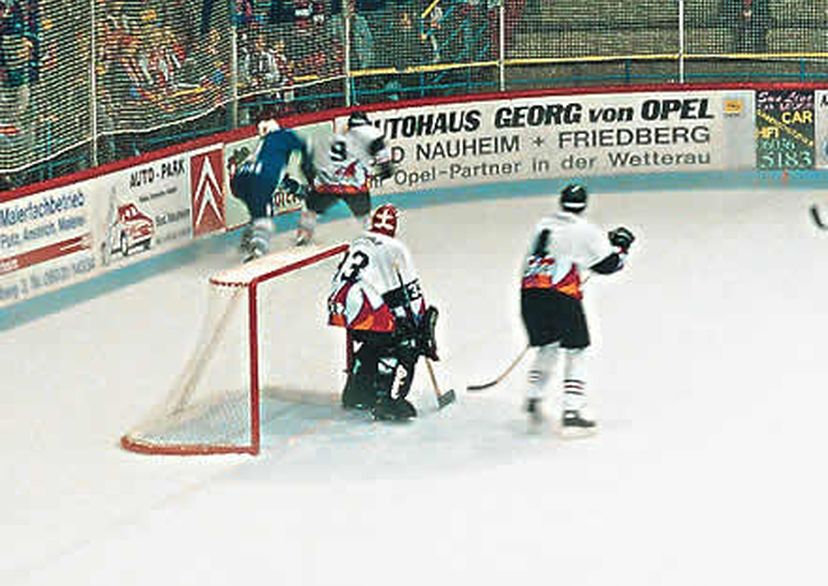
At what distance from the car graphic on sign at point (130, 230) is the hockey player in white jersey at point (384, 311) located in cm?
441

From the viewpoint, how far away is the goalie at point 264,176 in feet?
52.2

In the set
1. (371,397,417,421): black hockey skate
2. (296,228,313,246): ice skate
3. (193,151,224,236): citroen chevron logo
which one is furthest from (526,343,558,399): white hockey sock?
(193,151,224,236): citroen chevron logo

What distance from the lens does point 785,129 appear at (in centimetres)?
2006

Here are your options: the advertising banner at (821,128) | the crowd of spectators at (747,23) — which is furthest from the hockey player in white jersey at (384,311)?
the crowd of spectators at (747,23)

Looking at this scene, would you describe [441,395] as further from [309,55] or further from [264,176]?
[309,55]

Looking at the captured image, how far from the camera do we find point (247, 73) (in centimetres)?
1795

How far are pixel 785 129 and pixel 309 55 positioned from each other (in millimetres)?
5041

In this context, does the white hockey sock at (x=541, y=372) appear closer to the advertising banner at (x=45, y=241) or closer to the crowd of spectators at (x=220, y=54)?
the advertising banner at (x=45, y=241)

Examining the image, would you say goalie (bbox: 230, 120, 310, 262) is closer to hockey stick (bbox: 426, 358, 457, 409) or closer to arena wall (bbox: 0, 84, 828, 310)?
arena wall (bbox: 0, 84, 828, 310)

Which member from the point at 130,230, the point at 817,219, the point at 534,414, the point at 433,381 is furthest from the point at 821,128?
the point at 534,414

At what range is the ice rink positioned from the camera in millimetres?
9344

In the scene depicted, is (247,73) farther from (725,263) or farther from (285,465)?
(285,465)

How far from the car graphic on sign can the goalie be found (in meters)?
0.83

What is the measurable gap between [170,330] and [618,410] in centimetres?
373
